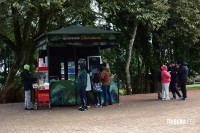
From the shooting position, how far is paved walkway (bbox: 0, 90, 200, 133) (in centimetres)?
1065

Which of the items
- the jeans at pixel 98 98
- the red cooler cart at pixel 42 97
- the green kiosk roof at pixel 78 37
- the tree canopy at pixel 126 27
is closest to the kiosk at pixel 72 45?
the green kiosk roof at pixel 78 37

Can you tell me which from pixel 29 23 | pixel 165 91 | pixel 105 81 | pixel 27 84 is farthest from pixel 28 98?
pixel 29 23

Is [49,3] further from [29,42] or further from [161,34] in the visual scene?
[161,34]

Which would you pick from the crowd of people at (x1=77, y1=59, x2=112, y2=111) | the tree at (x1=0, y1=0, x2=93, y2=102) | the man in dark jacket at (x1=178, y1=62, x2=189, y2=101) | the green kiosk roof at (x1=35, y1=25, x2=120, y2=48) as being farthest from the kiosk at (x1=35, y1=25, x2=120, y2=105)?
the man in dark jacket at (x1=178, y1=62, x2=189, y2=101)

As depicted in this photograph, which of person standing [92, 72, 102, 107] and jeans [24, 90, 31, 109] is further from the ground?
person standing [92, 72, 102, 107]

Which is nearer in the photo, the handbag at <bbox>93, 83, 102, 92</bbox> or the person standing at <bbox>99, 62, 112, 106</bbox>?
the handbag at <bbox>93, 83, 102, 92</bbox>

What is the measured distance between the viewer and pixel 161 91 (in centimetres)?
1905

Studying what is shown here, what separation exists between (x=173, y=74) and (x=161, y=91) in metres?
1.19

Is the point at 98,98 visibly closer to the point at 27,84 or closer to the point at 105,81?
the point at 105,81

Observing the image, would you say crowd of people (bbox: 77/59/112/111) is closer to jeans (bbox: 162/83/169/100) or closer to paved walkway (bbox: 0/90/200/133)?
paved walkway (bbox: 0/90/200/133)

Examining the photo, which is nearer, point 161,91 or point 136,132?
point 136,132

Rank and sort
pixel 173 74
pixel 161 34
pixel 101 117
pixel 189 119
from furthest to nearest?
pixel 161 34, pixel 173 74, pixel 101 117, pixel 189 119

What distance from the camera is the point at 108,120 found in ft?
40.6

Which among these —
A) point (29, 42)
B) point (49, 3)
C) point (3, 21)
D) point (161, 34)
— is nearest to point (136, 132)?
point (49, 3)
